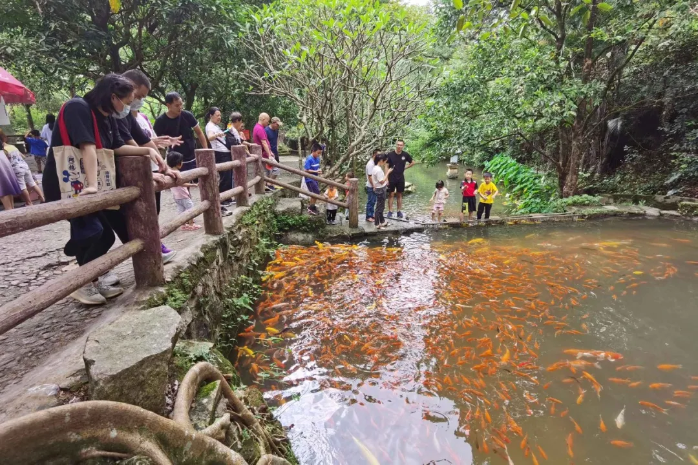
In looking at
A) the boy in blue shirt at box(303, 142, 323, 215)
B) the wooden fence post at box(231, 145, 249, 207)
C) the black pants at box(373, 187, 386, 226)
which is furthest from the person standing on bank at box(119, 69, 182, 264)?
the black pants at box(373, 187, 386, 226)

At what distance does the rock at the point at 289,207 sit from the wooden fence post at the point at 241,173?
5.33ft

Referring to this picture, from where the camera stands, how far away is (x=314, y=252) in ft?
24.3

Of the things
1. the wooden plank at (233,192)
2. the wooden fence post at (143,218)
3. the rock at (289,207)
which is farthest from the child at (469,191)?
the wooden fence post at (143,218)

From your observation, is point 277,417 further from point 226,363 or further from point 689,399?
point 689,399

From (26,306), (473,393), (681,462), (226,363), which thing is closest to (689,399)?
(681,462)

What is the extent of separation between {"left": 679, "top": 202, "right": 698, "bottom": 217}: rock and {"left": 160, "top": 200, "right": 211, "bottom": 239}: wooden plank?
12075mm

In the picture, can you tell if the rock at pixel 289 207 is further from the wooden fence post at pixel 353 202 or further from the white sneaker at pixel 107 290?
the white sneaker at pixel 107 290

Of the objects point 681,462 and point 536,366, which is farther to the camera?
point 536,366

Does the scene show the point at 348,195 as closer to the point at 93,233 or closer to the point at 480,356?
the point at 480,356

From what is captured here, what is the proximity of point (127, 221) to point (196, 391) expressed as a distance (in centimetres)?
151

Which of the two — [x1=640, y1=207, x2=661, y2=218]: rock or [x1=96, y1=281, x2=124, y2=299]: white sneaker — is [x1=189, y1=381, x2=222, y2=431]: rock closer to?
[x1=96, y1=281, x2=124, y2=299]: white sneaker

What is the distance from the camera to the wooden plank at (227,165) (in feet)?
17.5

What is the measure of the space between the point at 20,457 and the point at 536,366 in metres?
4.47

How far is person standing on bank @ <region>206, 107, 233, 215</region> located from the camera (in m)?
6.66
